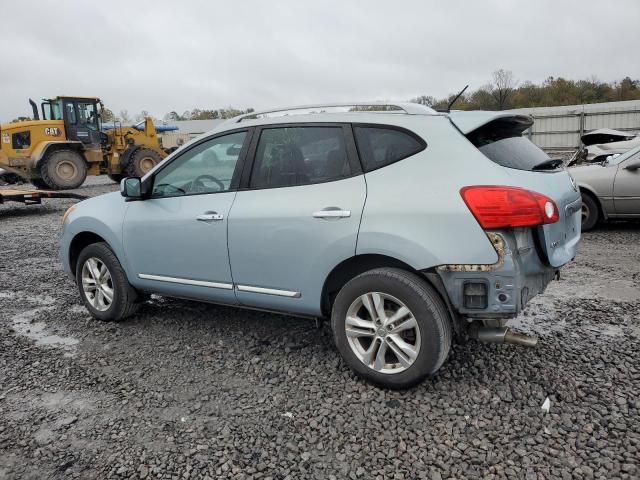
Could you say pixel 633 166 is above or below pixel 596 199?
above

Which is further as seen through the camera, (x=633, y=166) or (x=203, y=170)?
(x=633, y=166)

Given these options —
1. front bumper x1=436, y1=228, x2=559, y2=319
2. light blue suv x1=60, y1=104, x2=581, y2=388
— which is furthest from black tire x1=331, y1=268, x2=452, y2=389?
front bumper x1=436, y1=228, x2=559, y2=319

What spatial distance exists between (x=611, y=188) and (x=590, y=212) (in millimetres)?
473

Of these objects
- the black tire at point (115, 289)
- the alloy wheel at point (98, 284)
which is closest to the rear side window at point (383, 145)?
the black tire at point (115, 289)

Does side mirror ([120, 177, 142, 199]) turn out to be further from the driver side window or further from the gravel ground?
the gravel ground

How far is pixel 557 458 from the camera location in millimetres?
2568

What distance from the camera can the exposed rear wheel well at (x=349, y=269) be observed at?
325 centimetres

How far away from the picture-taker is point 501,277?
2.92 m

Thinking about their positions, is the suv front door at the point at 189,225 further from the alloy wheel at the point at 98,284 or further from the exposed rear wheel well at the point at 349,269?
the exposed rear wheel well at the point at 349,269

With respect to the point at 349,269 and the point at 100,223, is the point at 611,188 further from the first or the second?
the point at 100,223

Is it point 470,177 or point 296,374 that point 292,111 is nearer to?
point 470,177

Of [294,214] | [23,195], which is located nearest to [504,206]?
[294,214]

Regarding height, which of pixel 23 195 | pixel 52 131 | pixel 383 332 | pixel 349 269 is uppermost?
pixel 52 131

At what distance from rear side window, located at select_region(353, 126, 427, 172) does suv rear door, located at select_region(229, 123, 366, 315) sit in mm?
68
